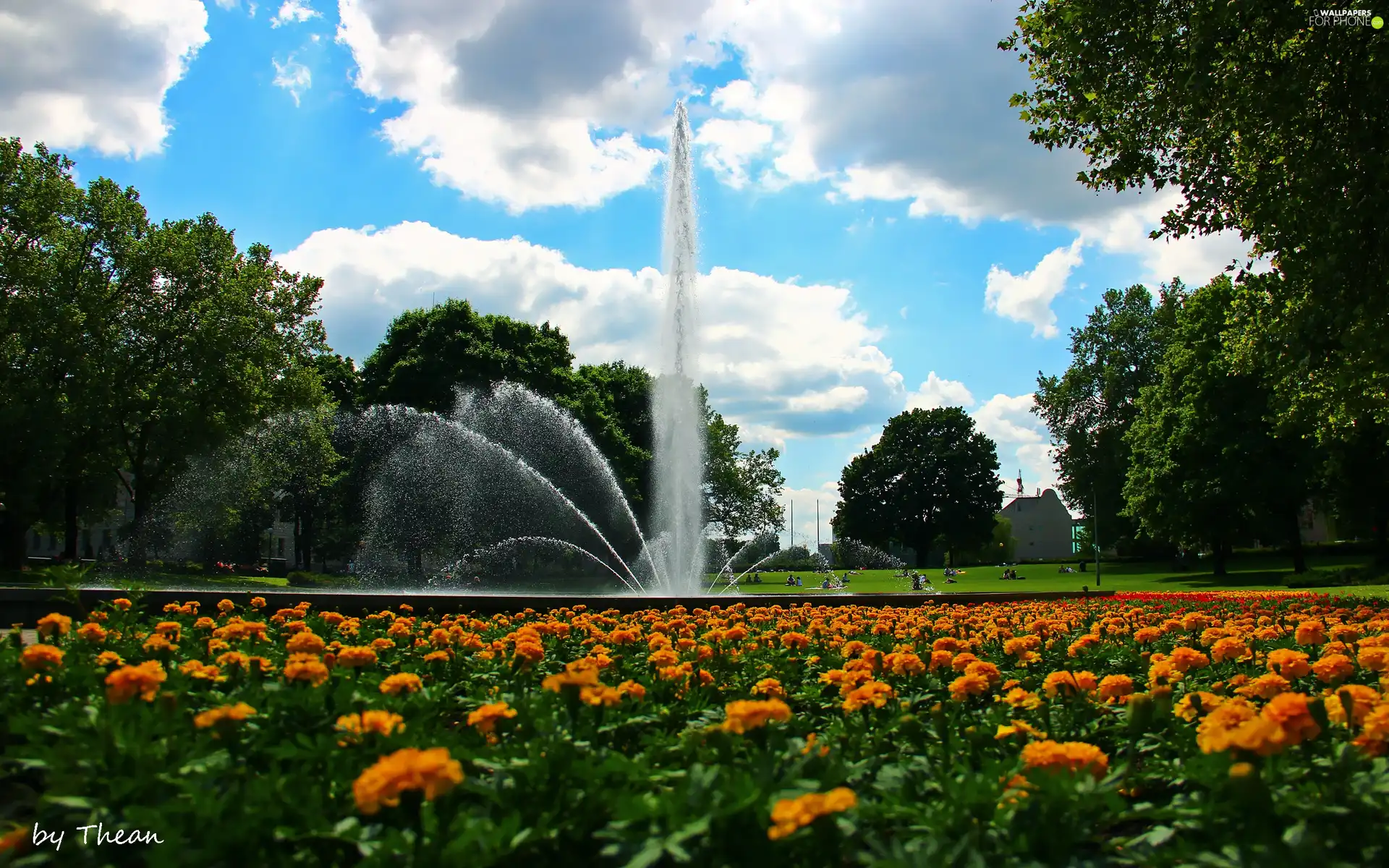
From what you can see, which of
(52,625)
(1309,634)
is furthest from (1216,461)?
(52,625)

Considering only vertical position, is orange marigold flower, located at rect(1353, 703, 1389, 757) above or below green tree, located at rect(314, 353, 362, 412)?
below

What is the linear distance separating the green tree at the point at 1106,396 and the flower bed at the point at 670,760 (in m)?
56.9

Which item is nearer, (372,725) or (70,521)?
(372,725)

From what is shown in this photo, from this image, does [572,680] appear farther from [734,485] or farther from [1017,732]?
[734,485]

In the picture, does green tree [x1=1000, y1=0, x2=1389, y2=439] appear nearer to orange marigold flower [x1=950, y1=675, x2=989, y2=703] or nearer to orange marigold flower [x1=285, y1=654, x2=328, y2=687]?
orange marigold flower [x1=950, y1=675, x2=989, y2=703]

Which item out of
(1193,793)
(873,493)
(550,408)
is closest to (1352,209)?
(1193,793)

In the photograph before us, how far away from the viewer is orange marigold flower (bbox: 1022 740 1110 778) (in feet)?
9.52

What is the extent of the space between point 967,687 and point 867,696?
755 millimetres

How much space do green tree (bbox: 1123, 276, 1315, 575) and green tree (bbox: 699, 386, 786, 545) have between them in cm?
2951

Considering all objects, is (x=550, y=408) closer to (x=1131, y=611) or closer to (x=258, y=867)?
(x=1131, y=611)

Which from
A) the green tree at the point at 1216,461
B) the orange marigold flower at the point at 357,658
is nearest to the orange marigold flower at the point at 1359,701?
the orange marigold flower at the point at 357,658

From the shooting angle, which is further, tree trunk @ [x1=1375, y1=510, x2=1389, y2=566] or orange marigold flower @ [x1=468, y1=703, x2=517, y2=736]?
tree trunk @ [x1=1375, y1=510, x2=1389, y2=566]

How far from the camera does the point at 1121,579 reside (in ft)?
150

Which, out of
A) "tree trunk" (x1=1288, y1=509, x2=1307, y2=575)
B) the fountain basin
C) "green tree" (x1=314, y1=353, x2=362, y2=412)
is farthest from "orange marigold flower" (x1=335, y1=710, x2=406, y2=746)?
"green tree" (x1=314, y1=353, x2=362, y2=412)
